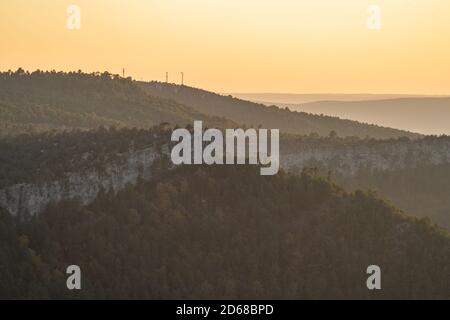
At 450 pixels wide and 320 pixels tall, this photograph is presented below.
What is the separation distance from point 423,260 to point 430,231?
3886 mm

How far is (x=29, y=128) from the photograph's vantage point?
165000mm

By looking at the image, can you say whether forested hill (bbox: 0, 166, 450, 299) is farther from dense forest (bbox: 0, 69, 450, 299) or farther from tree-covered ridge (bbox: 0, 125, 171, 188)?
tree-covered ridge (bbox: 0, 125, 171, 188)

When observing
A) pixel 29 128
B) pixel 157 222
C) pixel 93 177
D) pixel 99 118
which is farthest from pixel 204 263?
pixel 99 118

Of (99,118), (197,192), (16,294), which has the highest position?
(99,118)

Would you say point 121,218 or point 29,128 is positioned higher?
point 29,128

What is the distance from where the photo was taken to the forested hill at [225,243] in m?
103

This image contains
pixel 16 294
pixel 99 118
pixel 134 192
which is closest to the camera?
pixel 16 294

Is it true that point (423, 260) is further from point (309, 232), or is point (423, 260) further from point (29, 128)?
point (29, 128)

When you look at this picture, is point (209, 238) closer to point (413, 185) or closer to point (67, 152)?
point (67, 152)

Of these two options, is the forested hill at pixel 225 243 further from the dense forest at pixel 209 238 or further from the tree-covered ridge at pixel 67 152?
the tree-covered ridge at pixel 67 152

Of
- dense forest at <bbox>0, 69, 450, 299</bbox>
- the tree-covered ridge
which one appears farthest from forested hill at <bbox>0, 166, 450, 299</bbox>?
the tree-covered ridge

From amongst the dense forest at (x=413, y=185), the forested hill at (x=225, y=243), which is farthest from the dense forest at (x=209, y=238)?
the dense forest at (x=413, y=185)

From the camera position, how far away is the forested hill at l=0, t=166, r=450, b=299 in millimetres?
103000

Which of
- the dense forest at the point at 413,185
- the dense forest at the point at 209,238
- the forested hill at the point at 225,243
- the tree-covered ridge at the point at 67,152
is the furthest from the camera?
the dense forest at the point at 413,185
